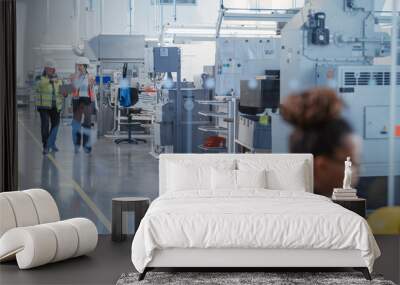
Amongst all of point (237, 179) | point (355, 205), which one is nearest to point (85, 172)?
point (237, 179)

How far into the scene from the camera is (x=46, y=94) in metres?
8.96

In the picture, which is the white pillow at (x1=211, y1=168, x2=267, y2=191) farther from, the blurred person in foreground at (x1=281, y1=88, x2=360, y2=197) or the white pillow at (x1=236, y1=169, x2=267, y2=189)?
the blurred person in foreground at (x1=281, y1=88, x2=360, y2=197)

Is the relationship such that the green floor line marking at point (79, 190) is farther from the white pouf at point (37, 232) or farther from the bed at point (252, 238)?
the bed at point (252, 238)

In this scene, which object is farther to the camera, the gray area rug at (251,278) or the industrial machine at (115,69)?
the industrial machine at (115,69)

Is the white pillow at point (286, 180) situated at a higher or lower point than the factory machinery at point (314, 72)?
lower

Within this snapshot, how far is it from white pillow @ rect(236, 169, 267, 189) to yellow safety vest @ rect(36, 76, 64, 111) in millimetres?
2355

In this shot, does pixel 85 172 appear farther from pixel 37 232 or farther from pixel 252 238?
pixel 252 238

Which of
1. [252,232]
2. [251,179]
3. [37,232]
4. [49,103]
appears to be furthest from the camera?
[49,103]

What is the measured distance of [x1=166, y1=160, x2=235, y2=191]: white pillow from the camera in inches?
313

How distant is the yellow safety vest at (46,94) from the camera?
892 cm

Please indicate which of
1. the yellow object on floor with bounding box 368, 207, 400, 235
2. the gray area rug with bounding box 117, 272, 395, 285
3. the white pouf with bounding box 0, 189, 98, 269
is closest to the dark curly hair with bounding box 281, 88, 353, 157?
the yellow object on floor with bounding box 368, 207, 400, 235

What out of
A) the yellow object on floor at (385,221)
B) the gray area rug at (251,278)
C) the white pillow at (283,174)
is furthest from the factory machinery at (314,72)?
the gray area rug at (251,278)

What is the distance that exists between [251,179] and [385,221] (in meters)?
2.03

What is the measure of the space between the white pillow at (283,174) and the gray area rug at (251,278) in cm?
150
